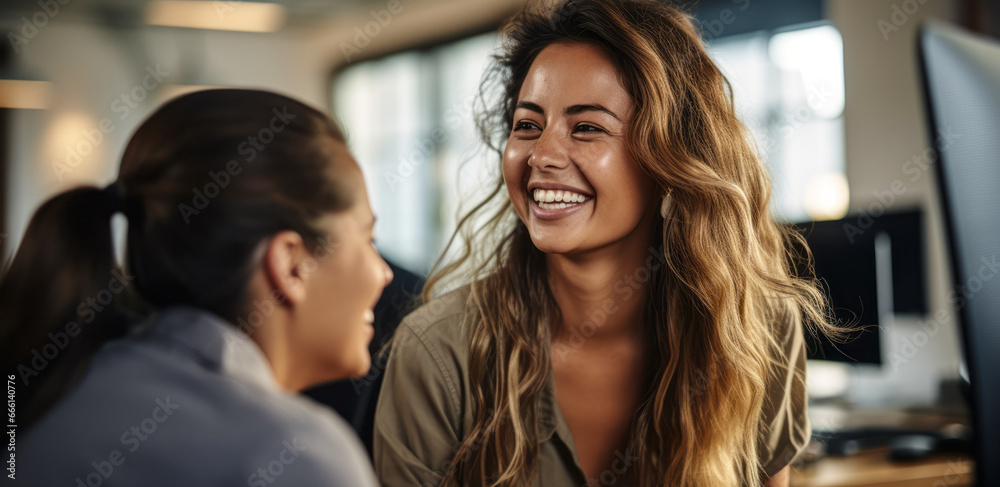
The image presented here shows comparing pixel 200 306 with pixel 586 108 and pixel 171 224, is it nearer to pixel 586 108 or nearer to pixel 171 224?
pixel 171 224

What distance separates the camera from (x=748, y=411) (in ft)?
4.75

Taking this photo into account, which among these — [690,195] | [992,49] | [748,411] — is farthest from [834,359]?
[992,49]

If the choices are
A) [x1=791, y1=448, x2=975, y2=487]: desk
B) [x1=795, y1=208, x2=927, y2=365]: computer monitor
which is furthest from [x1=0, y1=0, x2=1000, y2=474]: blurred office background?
[x1=791, y1=448, x2=975, y2=487]: desk

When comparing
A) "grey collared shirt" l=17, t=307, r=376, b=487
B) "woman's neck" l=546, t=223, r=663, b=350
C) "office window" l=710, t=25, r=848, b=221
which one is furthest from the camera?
"office window" l=710, t=25, r=848, b=221

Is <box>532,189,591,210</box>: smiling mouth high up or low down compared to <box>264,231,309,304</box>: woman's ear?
down

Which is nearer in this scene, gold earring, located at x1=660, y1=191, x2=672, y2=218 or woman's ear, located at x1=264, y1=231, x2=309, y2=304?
woman's ear, located at x1=264, y1=231, x2=309, y2=304

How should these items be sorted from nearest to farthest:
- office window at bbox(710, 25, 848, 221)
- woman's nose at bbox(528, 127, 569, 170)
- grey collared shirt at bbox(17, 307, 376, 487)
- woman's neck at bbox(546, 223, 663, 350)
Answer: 1. grey collared shirt at bbox(17, 307, 376, 487)
2. woman's nose at bbox(528, 127, 569, 170)
3. woman's neck at bbox(546, 223, 663, 350)
4. office window at bbox(710, 25, 848, 221)

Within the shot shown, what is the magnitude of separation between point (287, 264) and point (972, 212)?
59 cm

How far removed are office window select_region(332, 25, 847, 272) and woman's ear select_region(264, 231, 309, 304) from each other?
3.78 meters

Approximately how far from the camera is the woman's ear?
69 cm

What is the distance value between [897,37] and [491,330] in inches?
138

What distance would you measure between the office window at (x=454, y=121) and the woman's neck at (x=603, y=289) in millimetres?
2980

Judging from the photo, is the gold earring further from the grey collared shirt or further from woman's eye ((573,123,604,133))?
the grey collared shirt

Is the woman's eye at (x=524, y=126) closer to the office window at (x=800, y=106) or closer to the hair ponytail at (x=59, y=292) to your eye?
the hair ponytail at (x=59, y=292)
